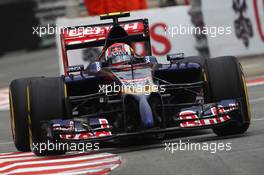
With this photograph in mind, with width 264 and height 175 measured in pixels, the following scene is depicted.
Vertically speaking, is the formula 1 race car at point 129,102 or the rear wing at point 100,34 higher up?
the rear wing at point 100,34

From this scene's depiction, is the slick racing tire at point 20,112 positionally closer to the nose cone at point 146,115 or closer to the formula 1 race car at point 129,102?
the formula 1 race car at point 129,102

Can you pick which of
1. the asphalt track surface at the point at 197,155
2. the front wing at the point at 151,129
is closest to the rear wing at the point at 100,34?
the asphalt track surface at the point at 197,155

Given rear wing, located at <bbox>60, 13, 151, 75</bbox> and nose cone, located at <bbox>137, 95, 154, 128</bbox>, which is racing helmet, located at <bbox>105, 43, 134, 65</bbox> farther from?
nose cone, located at <bbox>137, 95, 154, 128</bbox>

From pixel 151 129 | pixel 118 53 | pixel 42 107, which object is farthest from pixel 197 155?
pixel 118 53

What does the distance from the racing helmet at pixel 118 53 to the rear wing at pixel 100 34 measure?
1018mm

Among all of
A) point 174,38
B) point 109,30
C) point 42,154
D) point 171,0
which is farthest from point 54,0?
point 42,154

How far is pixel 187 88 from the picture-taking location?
460 inches

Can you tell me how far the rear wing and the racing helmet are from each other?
102 cm

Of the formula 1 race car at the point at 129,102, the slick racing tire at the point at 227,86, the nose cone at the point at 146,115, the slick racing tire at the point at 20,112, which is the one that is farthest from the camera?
the slick racing tire at the point at 227,86

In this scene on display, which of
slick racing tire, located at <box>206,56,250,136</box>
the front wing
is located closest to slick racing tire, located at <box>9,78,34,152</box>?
the front wing

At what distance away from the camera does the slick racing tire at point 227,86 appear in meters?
11.3

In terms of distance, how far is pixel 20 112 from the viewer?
11.2 meters

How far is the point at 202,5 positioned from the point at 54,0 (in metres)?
14.2

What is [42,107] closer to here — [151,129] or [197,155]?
[151,129]
